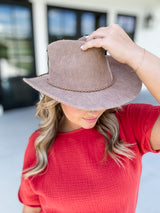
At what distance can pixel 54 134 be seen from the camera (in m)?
0.79

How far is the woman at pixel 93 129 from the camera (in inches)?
22.5

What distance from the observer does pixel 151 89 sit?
0.60m

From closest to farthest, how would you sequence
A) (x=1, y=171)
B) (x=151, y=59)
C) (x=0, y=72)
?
1. (x=151, y=59)
2. (x=1, y=171)
3. (x=0, y=72)

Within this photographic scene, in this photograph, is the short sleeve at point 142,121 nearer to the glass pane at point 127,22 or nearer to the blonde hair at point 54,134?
the blonde hair at point 54,134

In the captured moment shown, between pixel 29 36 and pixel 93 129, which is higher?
pixel 29 36

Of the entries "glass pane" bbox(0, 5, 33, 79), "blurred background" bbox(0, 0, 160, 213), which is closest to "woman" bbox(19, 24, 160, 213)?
"blurred background" bbox(0, 0, 160, 213)

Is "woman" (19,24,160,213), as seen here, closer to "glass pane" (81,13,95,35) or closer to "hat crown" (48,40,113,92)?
"hat crown" (48,40,113,92)

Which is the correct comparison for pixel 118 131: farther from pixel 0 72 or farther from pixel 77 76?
pixel 0 72

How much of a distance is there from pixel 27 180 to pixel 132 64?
58cm

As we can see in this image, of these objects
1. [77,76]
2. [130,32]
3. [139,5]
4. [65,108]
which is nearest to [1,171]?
[65,108]

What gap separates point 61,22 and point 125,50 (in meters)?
3.97

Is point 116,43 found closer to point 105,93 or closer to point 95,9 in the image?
point 105,93

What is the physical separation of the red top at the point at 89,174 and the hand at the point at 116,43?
254mm

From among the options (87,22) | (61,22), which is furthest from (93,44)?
(87,22)
